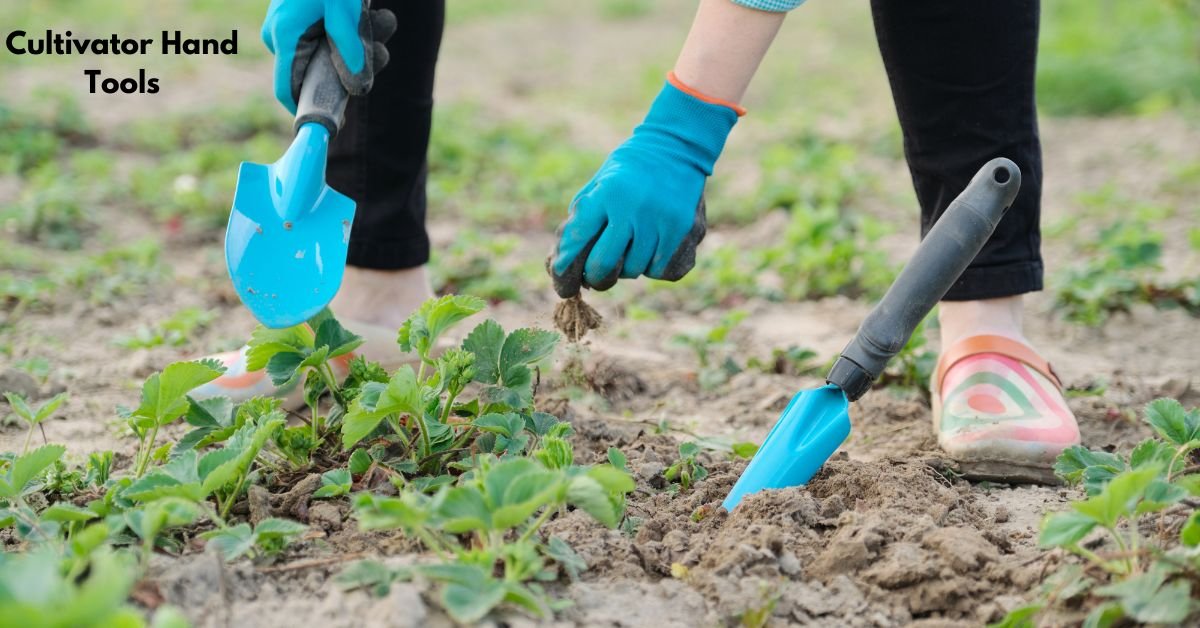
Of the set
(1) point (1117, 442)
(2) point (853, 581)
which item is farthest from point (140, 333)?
(1) point (1117, 442)

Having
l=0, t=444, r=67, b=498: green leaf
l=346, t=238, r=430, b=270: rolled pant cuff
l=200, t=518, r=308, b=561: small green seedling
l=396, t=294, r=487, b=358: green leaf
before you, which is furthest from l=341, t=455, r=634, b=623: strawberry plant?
l=346, t=238, r=430, b=270: rolled pant cuff

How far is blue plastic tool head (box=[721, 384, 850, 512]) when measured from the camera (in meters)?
1.74

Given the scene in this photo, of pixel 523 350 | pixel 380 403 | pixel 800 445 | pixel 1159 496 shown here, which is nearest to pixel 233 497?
pixel 380 403

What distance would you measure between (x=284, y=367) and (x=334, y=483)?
0.25 meters

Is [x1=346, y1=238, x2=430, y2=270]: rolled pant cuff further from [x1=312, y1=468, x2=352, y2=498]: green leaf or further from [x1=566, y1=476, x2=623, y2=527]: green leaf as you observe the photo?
[x1=566, y1=476, x2=623, y2=527]: green leaf

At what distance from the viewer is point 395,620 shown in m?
1.27

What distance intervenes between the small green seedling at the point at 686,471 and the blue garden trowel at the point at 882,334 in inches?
3.9

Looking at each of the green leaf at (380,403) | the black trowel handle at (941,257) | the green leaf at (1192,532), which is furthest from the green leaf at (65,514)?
the green leaf at (1192,532)

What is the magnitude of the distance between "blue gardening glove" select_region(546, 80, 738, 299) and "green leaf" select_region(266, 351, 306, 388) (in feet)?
1.48

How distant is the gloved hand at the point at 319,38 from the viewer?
6.49 ft

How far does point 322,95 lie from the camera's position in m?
2.00

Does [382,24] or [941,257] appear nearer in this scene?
[941,257]

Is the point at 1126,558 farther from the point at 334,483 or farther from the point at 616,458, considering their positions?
the point at 334,483

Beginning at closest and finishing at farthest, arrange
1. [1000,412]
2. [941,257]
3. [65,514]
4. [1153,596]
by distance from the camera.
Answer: [1153,596] < [65,514] < [941,257] < [1000,412]
